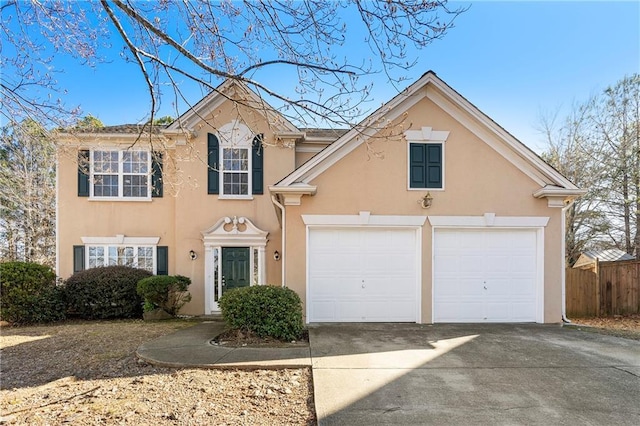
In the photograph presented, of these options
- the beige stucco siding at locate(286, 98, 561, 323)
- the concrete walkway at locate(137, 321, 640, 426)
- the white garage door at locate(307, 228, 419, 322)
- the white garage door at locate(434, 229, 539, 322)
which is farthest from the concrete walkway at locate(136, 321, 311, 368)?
the white garage door at locate(434, 229, 539, 322)

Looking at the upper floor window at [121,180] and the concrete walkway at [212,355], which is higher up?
the upper floor window at [121,180]

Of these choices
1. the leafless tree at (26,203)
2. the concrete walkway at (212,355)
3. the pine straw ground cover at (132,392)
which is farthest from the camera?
the leafless tree at (26,203)

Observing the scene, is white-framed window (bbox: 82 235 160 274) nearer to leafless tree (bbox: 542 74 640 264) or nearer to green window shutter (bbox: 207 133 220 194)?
green window shutter (bbox: 207 133 220 194)

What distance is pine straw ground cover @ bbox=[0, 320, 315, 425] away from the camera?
4.30m

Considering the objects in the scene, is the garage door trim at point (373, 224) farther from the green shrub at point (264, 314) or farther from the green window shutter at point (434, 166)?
the green shrub at point (264, 314)

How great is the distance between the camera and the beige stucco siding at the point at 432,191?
30.2ft

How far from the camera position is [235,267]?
1233cm

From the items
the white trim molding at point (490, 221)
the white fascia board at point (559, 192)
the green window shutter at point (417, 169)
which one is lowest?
the white trim molding at point (490, 221)

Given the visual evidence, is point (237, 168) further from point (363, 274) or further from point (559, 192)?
point (559, 192)

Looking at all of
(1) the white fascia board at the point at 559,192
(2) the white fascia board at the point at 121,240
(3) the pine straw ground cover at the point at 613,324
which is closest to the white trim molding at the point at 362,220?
(1) the white fascia board at the point at 559,192

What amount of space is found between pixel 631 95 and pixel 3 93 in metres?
22.5

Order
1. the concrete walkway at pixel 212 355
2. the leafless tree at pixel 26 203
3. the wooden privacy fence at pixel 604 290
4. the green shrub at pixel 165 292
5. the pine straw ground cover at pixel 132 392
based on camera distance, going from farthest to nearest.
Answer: the leafless tree at pixel 26 203, the wooden privacy fence at pixel 604 290, the green shrub at pixel 165 292, the concrete walkway at pixel 212 355, the pine straw ground cover at pixel 132 392

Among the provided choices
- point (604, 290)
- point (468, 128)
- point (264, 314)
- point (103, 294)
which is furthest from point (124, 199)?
point (604, 290)

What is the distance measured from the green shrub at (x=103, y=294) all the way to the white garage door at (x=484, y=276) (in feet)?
28.8
